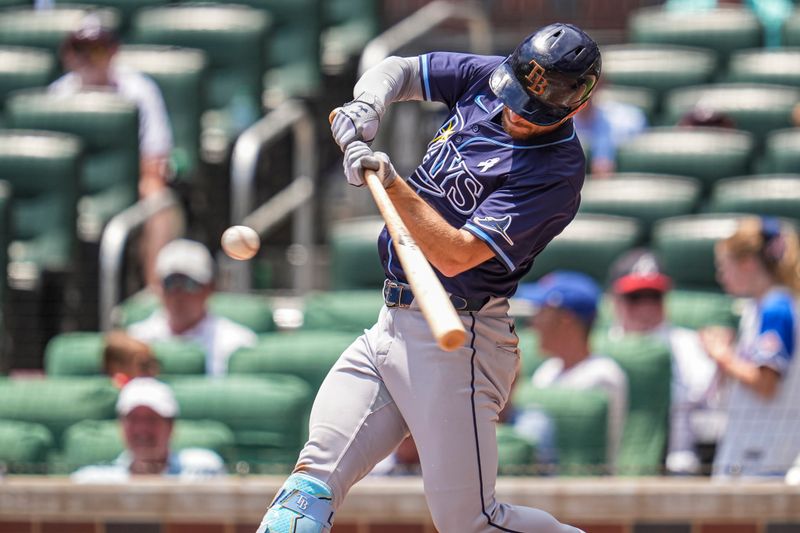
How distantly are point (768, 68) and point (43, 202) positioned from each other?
384cm

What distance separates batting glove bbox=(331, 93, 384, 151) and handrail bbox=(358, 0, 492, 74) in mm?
4538

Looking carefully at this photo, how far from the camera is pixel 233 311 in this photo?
19.2 ft

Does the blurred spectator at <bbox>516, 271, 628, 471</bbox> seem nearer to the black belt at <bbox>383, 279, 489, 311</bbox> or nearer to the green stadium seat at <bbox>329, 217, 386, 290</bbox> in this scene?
the green stadium seat at <bbox>329, 217, 386, 290</bbox>

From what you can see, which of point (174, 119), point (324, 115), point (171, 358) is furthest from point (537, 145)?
point (324, 115)

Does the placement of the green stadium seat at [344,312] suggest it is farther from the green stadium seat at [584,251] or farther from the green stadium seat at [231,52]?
the green stadium seat at [231,52]

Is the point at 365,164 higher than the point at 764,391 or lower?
higher

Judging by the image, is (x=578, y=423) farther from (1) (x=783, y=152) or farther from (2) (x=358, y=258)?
(1) (x=783, y=152)

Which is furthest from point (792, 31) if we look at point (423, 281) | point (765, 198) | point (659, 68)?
point (423, 281)

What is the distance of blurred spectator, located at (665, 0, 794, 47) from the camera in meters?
8.32

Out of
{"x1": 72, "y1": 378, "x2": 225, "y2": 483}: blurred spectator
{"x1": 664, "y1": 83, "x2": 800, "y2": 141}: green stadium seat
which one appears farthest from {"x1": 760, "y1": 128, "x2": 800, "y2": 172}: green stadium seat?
{"x1": 72, "y1": 378, "x2": 225, "y2": 483}: blurred spectator

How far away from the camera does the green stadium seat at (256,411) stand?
197 inches

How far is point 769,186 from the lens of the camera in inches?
251

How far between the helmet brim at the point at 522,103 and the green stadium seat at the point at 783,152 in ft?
11.8

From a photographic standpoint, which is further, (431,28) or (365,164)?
Answer: (431,28)
